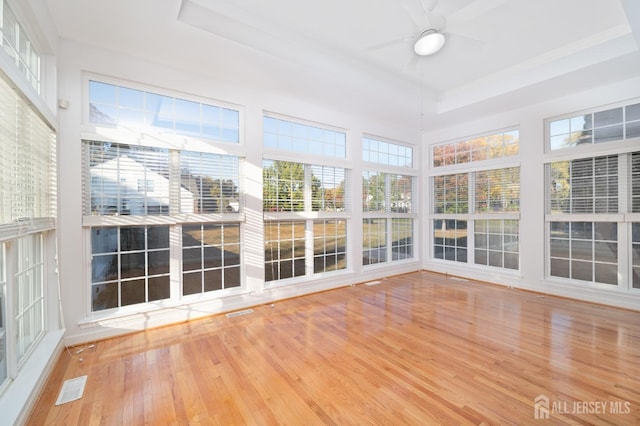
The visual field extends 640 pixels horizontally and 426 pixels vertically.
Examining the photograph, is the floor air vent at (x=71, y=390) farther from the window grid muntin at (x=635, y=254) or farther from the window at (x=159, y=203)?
the window grid muntin at (x=635, y=254)

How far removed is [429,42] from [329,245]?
10.4 feet

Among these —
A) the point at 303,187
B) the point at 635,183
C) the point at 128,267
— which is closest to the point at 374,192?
the point at 303,187

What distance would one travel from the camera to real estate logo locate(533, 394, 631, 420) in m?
1.76

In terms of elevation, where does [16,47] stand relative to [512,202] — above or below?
above

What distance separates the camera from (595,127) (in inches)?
155

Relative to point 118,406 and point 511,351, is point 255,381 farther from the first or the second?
point 511,351

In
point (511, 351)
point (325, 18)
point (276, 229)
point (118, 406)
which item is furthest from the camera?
point (276, 229)

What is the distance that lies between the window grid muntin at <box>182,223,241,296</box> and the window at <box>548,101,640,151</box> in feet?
16.5

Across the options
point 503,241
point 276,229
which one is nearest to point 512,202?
point 503,241

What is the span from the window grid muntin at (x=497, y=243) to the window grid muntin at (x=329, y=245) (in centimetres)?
258

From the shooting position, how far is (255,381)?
213 cm

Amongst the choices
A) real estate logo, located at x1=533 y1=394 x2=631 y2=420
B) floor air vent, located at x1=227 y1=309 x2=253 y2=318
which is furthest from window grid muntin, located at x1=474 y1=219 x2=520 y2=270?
floor air vent, located at x1=227 y1=309 x2=253 y2=318

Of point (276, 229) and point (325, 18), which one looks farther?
point (276, 229)

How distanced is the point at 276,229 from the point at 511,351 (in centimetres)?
309
